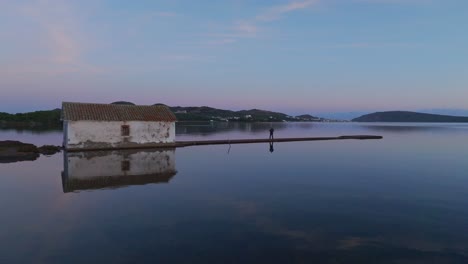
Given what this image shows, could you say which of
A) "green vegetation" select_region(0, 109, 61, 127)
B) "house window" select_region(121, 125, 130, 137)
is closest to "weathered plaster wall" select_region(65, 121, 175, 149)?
"house window" select_region(121, 125, 130, 137)

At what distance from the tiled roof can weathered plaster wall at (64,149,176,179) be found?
132 inches

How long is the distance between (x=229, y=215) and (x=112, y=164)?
12.7 m

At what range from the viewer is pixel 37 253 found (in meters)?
7.97

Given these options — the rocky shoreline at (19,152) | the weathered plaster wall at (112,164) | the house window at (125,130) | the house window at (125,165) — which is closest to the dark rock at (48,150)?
the rocky shoreline at (19,152)

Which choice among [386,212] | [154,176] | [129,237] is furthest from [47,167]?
[386,212]

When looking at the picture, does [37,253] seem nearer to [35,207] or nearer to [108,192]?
[35,207]

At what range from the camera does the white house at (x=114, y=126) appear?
2873cm

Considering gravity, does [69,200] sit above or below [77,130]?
below

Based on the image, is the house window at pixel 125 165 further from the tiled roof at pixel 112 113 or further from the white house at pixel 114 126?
the tiled roof at pixel 112 113

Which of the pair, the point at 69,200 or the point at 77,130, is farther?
the point at 77,130

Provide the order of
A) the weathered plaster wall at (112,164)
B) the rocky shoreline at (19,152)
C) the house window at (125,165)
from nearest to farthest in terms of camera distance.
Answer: the weathered plaster wall at (112,164) < the house window at (125,165) < the rocky shoreline at (19,152)

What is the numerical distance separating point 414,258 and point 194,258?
16.3 ft

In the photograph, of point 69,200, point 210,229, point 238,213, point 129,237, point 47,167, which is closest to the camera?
point 129,237

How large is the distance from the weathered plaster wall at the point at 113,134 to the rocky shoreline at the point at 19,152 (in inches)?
79.8
